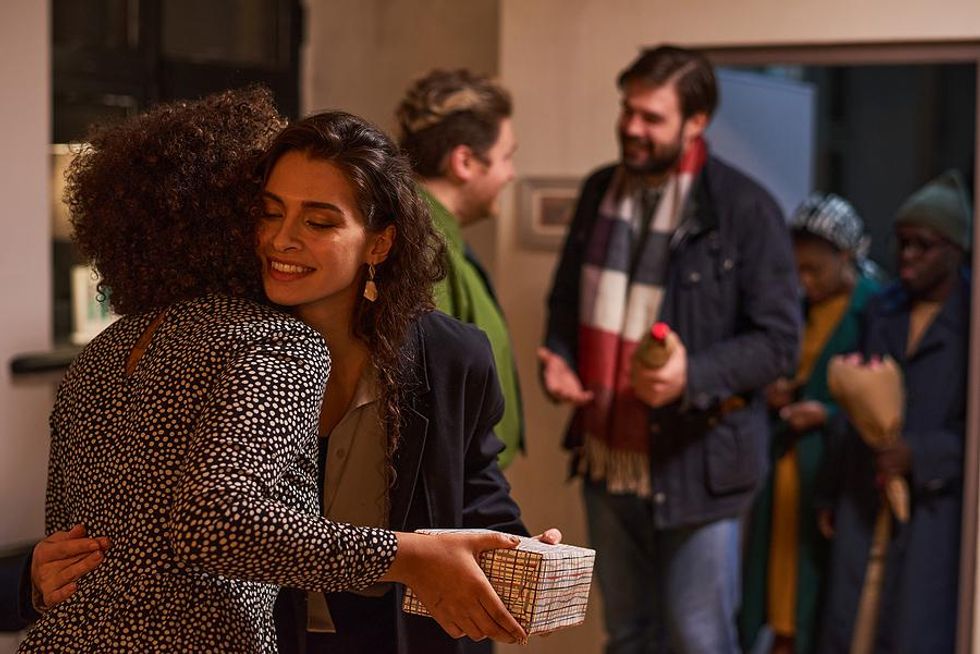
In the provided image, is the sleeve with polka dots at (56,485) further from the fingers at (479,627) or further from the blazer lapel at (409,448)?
the fingers at (479,627)

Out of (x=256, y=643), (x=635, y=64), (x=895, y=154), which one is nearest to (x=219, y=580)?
(x=256, y=643)

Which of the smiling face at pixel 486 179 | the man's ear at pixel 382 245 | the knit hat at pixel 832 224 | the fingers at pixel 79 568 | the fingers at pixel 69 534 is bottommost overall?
the fingers at pixel 79 568

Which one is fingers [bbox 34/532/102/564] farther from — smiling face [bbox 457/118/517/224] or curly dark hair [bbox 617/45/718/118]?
curly dark hair [bbox 617/45/718/118]

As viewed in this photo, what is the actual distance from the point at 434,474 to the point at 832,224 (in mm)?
2872

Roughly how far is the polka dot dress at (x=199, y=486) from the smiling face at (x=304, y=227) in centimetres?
8

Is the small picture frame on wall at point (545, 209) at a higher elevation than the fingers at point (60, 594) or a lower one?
higher

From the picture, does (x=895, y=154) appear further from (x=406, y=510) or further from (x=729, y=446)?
(x=406, y=510)

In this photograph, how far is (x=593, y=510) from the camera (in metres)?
3.46

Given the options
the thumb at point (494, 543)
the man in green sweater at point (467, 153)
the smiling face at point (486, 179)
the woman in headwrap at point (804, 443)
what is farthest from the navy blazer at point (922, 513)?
the thumb at point (494, 543)

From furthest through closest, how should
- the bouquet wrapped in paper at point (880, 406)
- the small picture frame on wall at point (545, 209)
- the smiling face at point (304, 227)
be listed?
the small picture frame on wall at point (545, 209)
the bouquet wrapped in paper at point (880, 406)
the smiling face at point (304, 227)

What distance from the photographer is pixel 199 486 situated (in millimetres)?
1353

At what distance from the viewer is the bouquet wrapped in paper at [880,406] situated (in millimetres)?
3746

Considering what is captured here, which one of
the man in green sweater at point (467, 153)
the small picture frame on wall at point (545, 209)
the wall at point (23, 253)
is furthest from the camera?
the small picture frame on wall at point (545, 209)

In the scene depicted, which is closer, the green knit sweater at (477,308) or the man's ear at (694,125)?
the green knit sweater at (477,308)
